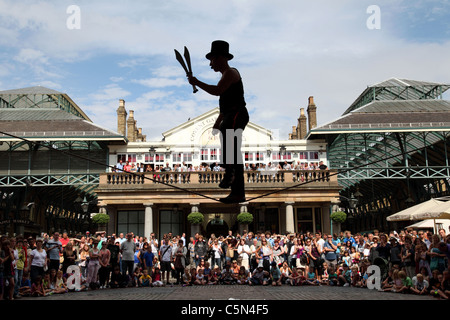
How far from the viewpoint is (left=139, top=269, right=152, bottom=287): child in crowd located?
46.1 ft

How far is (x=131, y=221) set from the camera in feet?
86.6

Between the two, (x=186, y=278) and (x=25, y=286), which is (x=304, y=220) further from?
(x=25, y=286)

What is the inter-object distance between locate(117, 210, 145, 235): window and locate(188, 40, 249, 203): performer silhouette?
22094mm

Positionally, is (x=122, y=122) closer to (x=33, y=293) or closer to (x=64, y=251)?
(x=64, y=251)

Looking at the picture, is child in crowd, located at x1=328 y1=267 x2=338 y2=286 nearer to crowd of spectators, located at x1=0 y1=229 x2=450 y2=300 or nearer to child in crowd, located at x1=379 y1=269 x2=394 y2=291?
crowd of spectators, located at x1=0 y1=229 x2=450 y2=300

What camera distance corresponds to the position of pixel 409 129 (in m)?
25.5

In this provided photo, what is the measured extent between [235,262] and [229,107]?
36.0 ft

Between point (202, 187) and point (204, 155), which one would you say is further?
point (204, 155)

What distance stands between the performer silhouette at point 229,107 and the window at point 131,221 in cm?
2209

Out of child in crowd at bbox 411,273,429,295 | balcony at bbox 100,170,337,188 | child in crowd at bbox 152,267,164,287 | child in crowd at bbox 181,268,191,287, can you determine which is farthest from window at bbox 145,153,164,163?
child in crowd at bbox 411,273,429,295

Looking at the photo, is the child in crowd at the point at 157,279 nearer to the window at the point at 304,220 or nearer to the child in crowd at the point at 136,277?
the child in crowd at the point at 136,277

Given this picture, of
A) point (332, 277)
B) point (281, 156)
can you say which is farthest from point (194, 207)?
point (332, 277)

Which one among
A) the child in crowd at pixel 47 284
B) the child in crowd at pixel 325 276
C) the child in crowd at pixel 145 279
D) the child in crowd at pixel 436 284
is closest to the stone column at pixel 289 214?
the child in crowd at pixel 325 276

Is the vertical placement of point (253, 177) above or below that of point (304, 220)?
above
